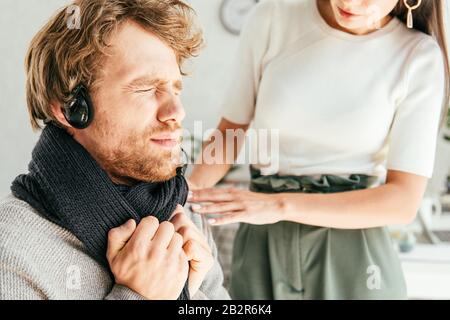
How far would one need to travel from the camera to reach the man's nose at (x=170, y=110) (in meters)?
0.82

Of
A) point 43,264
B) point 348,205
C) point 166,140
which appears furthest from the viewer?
point 348,205

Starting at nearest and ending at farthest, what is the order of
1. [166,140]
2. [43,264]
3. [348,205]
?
[43,264] → [166,140] → [348,205]

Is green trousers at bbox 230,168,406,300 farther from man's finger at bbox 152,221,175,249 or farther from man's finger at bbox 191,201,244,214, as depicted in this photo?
man's finger at bbox 152,221,175,249

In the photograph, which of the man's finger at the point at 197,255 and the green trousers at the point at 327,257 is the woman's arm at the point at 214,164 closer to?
the green trousers at the point at 327,257

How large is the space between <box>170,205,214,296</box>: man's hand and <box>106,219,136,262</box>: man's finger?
9 cm

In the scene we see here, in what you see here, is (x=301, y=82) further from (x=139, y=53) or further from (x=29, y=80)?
(x=29, y=80)

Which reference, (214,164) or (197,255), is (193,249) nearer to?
(197,255)

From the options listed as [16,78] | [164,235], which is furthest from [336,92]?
[16,78]

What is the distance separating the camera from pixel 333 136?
98cm

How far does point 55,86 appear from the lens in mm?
779

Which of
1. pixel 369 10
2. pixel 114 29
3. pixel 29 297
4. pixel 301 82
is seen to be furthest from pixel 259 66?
pixel 29 297

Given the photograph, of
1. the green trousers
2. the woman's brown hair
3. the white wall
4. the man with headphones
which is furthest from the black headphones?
the woman's brown hair

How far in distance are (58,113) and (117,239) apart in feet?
0.62

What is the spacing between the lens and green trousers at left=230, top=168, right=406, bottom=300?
101cm
